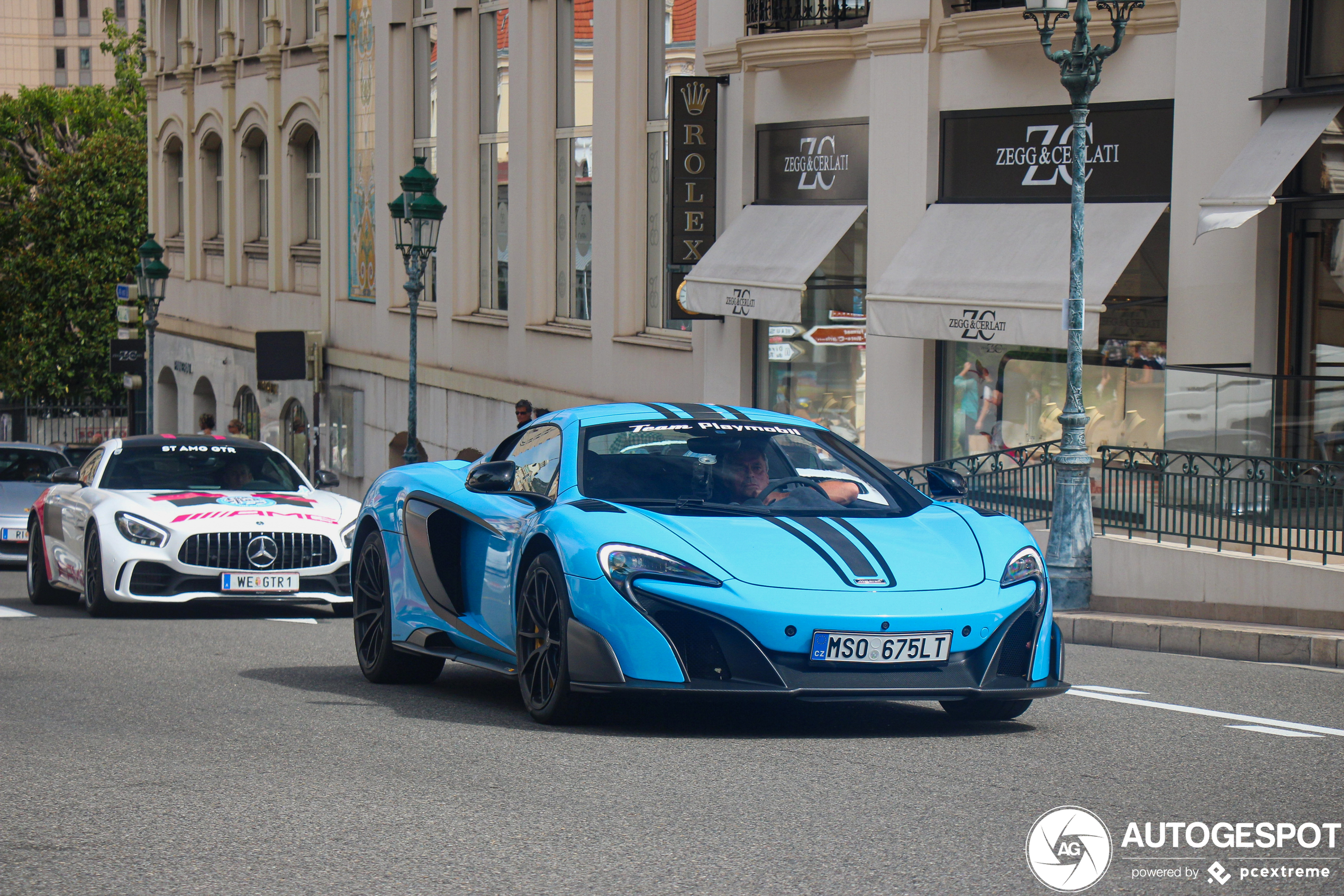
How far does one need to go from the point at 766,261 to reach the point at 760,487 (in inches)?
553

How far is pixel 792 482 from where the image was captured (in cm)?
802

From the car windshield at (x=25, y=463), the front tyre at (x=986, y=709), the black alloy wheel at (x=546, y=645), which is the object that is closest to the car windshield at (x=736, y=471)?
the black alloy wheel at (x=546, y=645)

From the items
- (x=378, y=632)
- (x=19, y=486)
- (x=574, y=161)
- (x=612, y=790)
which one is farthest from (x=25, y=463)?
(x=612, y=790)

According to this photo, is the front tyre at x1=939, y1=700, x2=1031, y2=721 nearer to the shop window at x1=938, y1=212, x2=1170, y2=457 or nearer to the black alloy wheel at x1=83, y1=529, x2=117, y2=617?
the black alloy wheel at x1=83, y1=529, x2=117, y2=617

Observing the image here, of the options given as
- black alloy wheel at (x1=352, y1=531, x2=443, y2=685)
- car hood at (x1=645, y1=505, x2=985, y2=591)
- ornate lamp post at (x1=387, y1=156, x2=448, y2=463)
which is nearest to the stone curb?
black alloy wheel at (x1=352, y1=531, x2=443, y2=685)

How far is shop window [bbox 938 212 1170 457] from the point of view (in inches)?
706

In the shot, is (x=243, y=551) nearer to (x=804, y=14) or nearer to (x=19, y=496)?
(x=19, y=496)

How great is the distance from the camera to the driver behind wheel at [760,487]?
26.0ft

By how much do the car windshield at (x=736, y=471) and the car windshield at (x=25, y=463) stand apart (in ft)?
52.0

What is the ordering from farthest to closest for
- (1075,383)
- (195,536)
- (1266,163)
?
(1266,163) → (1075,383) → (195,536)

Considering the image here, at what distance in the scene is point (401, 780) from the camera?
6.26 metres

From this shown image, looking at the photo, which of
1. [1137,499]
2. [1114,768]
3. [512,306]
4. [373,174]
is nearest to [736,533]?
[1114,768]

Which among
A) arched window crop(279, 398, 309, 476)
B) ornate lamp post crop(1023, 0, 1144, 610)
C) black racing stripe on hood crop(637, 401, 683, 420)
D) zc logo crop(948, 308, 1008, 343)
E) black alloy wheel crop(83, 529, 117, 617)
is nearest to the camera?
black racing stripe on hood crop(637, 401, 683, 420)

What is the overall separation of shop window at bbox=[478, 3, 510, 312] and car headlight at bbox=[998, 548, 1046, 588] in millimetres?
23144
